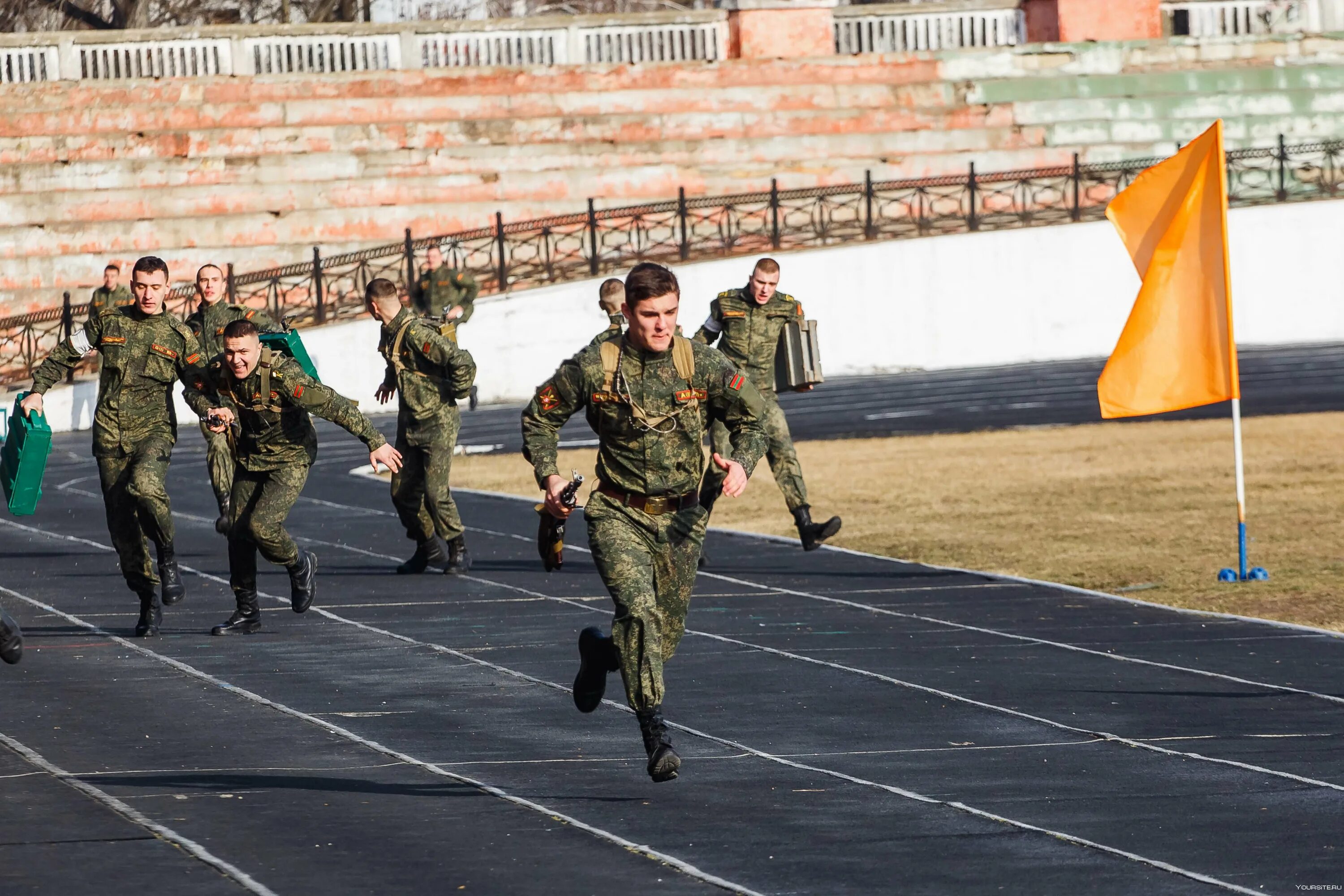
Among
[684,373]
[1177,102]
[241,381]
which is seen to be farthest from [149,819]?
[1177,102]

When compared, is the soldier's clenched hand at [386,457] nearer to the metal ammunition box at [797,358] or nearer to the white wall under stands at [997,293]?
the metal ammunition box at [797,358]

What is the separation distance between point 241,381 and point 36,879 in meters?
5.14

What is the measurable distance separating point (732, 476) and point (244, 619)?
198 inches

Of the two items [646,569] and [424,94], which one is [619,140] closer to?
[424,94]

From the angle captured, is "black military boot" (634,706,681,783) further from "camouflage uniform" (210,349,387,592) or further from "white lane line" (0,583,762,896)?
"camouflage uniform" (210,349,387,592)

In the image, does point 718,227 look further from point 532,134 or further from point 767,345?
point 767,345

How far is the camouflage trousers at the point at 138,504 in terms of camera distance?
11992mm

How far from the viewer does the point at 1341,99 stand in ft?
135

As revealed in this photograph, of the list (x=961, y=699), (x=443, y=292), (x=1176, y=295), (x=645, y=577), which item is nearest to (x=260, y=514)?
(x=961, y=699)

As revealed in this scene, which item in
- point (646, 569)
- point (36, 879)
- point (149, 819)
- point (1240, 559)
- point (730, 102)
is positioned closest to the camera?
point (36, 879)

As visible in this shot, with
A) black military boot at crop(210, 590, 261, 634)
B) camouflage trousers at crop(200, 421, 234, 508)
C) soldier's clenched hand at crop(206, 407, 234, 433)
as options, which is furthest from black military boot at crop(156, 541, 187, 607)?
camouflage trousers at crop(200, 421, 234, 508)

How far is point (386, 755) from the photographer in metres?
8.49

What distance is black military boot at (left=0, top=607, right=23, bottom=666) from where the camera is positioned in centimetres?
921

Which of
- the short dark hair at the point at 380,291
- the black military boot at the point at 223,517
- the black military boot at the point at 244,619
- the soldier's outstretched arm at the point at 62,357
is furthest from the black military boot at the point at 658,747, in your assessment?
the black military boot at the point at 223,517
